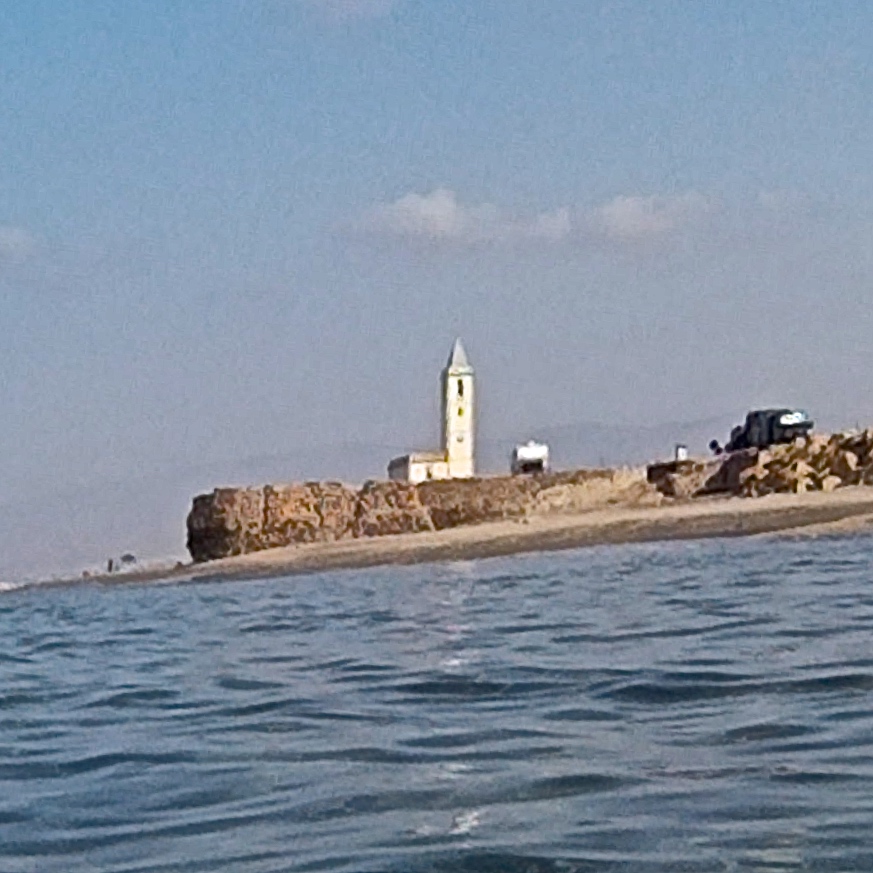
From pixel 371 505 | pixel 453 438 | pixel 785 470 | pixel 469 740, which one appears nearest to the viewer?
pixel 469 740

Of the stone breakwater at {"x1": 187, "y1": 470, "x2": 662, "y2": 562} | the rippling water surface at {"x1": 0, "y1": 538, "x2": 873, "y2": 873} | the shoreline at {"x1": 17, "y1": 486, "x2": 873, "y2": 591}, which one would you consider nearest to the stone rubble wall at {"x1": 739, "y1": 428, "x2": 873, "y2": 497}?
the shoreline at {"x1": 17, "y1": 486, "x2": 873, "y2": 591}

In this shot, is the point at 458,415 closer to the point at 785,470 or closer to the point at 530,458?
the point at 530,458

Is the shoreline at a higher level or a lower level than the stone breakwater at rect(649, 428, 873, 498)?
lower

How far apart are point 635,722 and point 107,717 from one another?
3005 millimetres

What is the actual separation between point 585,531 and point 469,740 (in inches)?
900

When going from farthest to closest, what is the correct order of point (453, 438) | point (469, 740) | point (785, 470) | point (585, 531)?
point (453, 438), point (785, 470), point (585, 531), point (469, 740)

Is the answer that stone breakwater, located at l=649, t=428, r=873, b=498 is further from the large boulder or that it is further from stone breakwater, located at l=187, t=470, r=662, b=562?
the large boulder

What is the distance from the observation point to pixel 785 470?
36.8m

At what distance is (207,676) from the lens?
12.4 metres

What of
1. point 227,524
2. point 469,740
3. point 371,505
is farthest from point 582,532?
point 469,740

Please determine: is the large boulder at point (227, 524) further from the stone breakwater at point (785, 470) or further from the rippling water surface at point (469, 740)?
the rippling water surface at point (469, 740)

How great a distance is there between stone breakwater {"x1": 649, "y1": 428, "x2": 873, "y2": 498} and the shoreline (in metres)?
1.27

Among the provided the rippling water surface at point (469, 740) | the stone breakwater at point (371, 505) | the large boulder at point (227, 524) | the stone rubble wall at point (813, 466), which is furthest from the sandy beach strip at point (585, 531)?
the rippling water surface at point (469, 740)

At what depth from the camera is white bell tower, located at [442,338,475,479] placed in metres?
64.0
